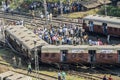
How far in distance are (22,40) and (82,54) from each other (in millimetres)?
7673

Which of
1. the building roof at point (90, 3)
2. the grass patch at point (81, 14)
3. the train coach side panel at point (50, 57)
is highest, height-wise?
the building roof at point (90, 3)

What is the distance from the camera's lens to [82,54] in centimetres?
4359

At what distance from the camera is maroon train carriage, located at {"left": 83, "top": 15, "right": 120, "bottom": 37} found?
5003 centimetres

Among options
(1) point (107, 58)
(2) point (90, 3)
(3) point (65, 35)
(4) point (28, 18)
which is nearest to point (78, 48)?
(1) point (107, 58)

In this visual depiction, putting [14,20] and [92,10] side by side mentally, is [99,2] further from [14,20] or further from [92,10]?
[14,20]

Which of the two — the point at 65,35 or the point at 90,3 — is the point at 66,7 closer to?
the point at 90,3

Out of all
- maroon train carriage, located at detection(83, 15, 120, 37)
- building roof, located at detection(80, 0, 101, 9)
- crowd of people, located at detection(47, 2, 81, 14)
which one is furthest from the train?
building roof, located at detection(80, 0, 101, 9)

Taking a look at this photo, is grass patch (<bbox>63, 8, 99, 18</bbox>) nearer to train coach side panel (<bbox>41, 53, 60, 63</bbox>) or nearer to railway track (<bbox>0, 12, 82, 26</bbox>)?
railway track (<bbox>0, 12, 82, 26</bbox>)

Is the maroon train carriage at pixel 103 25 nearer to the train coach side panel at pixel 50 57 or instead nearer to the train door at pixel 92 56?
the train door at pixel 92 56

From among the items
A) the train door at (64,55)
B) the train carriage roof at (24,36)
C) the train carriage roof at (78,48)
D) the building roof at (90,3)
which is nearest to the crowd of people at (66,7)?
the building roof at (90,3)

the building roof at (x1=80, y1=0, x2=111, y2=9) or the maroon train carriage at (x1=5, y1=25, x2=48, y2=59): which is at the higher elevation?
the building roof at (x1=80, y1=0, x2=111, y2=9)

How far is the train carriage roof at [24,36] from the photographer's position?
4616 centimetres

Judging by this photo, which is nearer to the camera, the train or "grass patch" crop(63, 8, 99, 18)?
the train

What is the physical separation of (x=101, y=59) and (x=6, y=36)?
48.0ft
